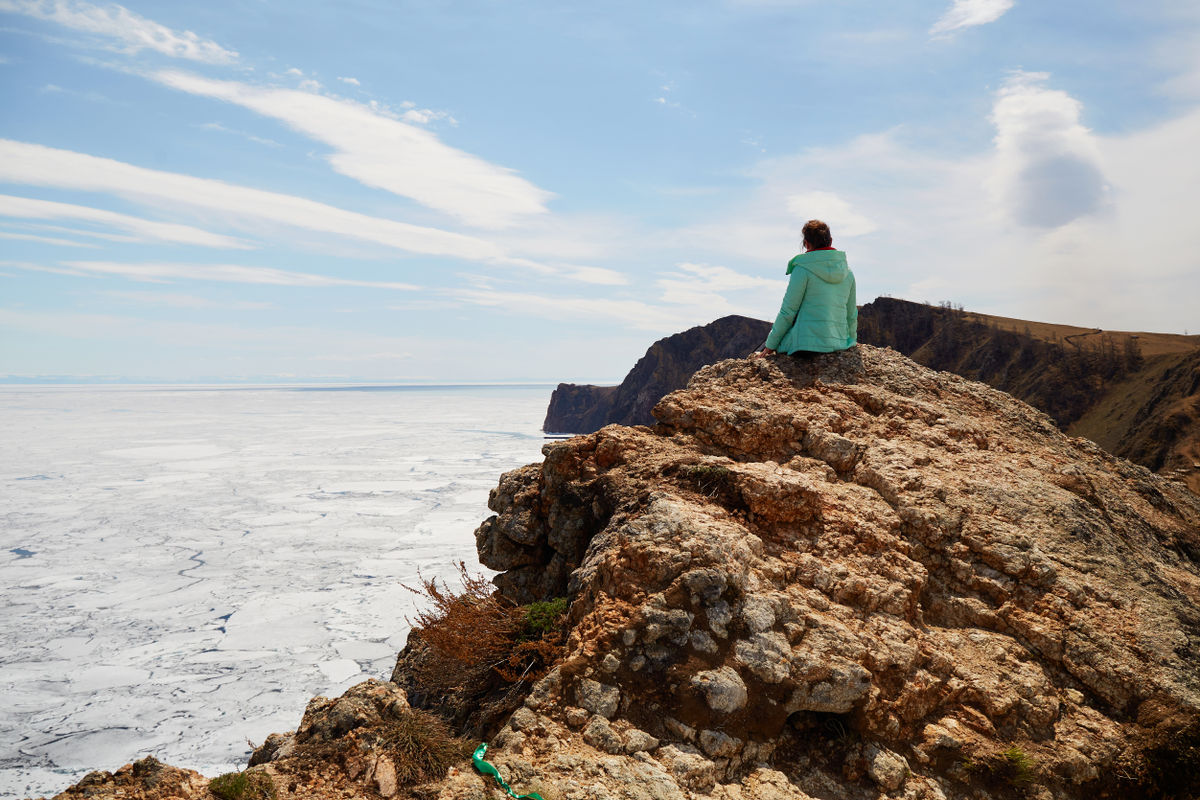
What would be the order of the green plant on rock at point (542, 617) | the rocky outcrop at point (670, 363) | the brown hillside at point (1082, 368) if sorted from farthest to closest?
the rocky outcrop at point (670, 363) → the brown hillside at point (1082, 368) → the green plant on rock at point (542, 617)

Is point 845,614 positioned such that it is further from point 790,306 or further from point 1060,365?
point 1060,365

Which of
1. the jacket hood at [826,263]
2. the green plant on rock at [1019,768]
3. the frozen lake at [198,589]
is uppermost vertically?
the jacket hood at [826,263]

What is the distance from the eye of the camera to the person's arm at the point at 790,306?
20.2 feet

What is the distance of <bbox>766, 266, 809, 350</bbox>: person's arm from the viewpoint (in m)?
6.15

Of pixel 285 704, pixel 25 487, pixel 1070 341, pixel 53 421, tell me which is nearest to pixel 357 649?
pixel 285 704

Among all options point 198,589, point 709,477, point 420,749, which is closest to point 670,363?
point 198,589

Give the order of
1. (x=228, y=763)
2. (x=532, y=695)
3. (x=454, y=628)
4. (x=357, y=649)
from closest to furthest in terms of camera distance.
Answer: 1. (x=532, y=695)
2. (x=454, y=628)
3. (x=228, y=763)
4. (x=357, y=649)

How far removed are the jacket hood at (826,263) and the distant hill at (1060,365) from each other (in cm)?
1826

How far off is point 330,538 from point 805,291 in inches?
1042

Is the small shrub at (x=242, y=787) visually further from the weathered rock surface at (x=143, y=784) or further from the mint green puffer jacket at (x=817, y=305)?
the mint green puffer jacket at (x=817, y=305)

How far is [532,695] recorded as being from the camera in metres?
3.47

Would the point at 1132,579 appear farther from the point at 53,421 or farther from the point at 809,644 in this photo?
the point at 53,421

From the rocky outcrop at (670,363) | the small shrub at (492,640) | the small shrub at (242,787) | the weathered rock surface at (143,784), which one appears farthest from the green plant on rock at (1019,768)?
the rocky outcrop at (670,363)

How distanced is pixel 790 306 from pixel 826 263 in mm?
521
